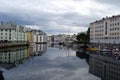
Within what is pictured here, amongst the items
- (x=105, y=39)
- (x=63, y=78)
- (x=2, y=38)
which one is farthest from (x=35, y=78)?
(x=2, y=38)

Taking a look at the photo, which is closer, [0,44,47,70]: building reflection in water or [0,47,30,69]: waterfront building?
[0,47,30,69]: waterfront building

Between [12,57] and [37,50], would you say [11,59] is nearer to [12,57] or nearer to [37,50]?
[12,57]

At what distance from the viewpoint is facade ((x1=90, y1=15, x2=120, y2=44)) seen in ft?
244

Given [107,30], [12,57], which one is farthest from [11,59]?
[107,30]

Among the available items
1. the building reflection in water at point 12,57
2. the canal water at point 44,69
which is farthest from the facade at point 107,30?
the canal water at point 44,69

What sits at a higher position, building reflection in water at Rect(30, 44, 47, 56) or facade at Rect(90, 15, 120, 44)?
facade at Rect(90, 15, 120, 44)

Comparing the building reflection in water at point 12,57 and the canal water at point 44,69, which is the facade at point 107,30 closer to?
the building reflection in water at point 12,57

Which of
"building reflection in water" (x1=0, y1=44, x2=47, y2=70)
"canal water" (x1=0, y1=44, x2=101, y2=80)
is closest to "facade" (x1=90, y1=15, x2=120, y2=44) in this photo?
"building reflection in water" (x1=0, y1=44, x2=47, y2=70)

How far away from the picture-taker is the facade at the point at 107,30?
74.5 m

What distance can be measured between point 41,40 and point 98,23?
89568 millimetres

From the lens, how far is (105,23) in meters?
84.4

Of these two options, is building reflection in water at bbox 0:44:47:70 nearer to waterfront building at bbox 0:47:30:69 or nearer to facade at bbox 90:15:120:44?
waterfront building at bbox 0:47:30:69

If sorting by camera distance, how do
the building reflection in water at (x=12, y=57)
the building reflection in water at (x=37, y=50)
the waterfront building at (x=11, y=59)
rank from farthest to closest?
the building reflection in water at (x=37, y=50)
the building reflection in water at (x=12, y=57)
the waterfront building at (x=11, y=59)

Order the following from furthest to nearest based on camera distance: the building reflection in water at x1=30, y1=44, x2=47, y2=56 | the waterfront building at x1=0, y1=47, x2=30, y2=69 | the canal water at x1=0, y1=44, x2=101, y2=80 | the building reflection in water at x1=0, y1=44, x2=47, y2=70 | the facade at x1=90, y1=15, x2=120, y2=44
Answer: the facade at x1=90, y1=15, x2=120, y2=44 < the building reflection in water at x1=30, y1=44, x2=47, y2=56 < the building reflection in water at x1=0, y1=44, x2=47, y2=70 < the waterfront building at x1=0, y1=47, x2=30, y2=69 < the canal water at x1=0, y1=44, x2=101, y2=80
